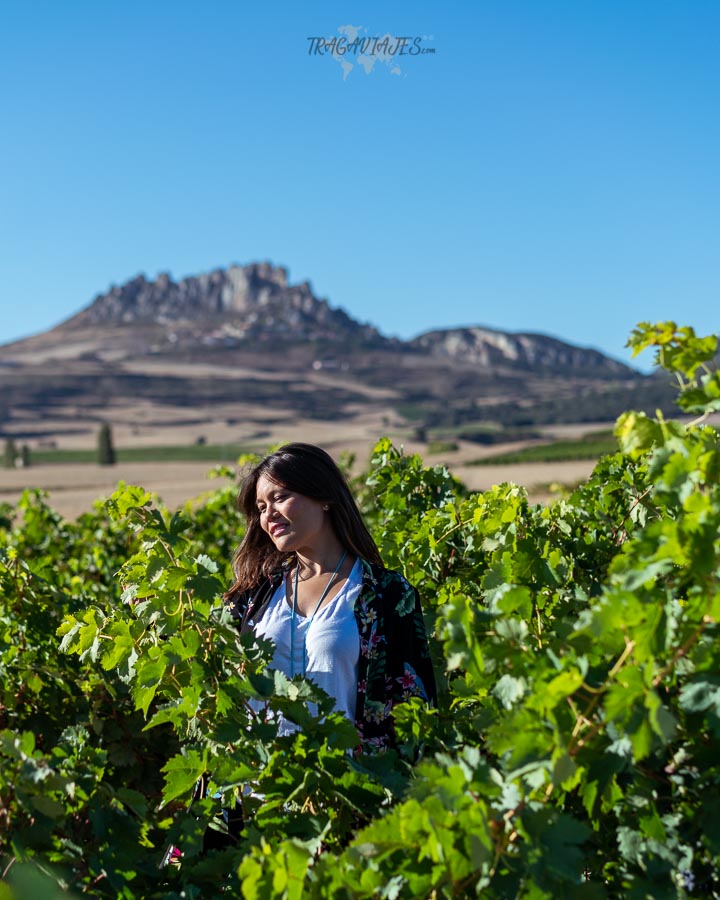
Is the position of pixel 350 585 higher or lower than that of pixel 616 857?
higher

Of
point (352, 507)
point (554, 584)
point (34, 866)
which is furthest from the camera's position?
point (352, 507)

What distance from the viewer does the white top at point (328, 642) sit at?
2.64 m

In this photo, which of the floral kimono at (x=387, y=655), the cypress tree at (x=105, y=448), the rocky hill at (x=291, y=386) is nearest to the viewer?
the floral kimono at (x=387, y=655)

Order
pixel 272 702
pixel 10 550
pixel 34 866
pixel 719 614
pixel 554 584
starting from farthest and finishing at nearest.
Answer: pixel 10 550
pixel 554 584
pixel 272 702
pixel 34 866
pixel 719 614

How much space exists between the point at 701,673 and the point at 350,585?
4.92 ft

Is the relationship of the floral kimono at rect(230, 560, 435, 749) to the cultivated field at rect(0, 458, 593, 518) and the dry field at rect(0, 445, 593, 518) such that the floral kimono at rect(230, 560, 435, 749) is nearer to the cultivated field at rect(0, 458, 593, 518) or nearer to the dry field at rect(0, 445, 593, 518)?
the cultivated field at rect(0, 458, 593, 518)

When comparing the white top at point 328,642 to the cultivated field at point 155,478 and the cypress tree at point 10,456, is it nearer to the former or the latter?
the cultivated field at point 155,478

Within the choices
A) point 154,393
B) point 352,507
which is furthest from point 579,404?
point 352,507

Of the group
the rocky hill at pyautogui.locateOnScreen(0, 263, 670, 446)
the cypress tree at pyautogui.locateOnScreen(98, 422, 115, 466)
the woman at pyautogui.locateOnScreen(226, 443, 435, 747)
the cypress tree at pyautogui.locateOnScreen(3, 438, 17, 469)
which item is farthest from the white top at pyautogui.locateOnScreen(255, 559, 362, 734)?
the rocky hill at pyautogui.locateOnScreen(0, 263, 670, 446)

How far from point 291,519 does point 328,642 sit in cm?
40

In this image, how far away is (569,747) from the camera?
4.58 ft

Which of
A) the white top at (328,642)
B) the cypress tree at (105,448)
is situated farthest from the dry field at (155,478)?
the white top at (328,642)

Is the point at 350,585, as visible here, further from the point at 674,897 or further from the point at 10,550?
the point at 674,897

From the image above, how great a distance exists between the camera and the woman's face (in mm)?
2867
